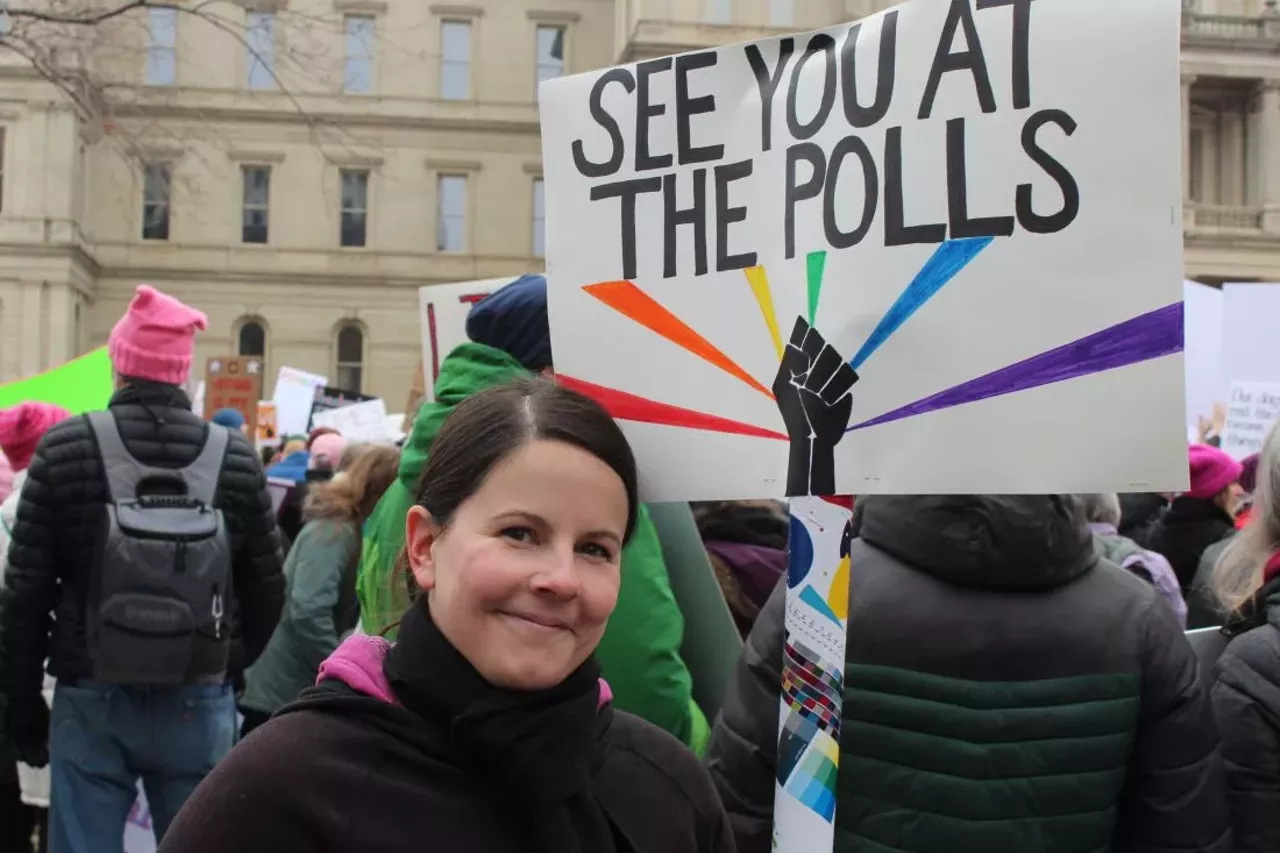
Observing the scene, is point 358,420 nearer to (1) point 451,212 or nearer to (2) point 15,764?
(2) point 15,764

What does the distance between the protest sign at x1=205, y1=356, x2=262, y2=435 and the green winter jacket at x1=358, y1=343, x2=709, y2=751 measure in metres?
16.0

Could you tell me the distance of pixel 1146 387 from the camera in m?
1.84

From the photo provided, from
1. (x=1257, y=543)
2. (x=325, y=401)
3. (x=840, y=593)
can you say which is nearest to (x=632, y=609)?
(x=840, y=593)

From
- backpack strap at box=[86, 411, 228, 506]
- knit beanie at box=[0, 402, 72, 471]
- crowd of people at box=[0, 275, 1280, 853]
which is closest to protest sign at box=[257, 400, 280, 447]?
knit beanie at box=[0, 402, 72, 471]

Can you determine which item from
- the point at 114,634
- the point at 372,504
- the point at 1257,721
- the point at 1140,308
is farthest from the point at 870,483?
the point at 372,504

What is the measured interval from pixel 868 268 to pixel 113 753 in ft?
9.57

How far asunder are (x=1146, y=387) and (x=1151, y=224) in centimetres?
23

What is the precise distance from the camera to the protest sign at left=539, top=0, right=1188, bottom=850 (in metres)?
1.86

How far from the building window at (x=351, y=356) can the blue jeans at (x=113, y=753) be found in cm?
3417

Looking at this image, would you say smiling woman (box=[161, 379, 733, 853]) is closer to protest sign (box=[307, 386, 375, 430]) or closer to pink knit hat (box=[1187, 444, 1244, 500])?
pink knit hat (box=[1187, 444, 1244, 500])

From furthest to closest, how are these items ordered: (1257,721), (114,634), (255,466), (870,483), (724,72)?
(255,466) → (114,634) → (1257,721) → (724,72) → (870,483)

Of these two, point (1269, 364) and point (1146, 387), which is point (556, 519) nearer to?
point (1146, 387)

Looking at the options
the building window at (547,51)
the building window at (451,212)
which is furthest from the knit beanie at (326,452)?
the building window at (547,51)

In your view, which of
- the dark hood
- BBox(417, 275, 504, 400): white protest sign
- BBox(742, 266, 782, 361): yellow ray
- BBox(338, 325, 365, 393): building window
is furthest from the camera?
BBox(338, 325, 365, 393): building window
